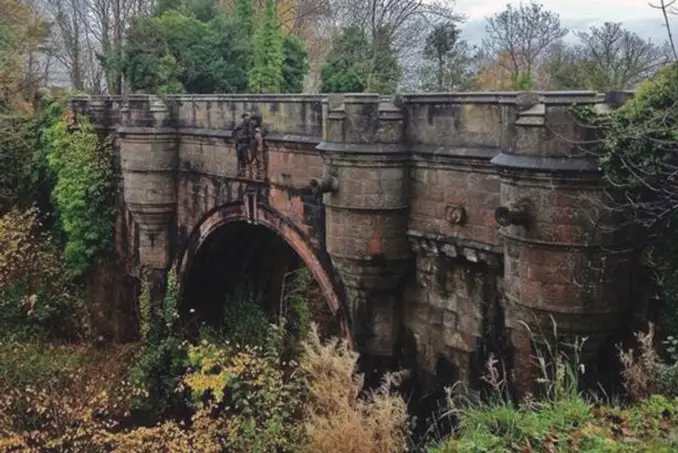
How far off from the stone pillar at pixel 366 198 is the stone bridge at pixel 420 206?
19mm

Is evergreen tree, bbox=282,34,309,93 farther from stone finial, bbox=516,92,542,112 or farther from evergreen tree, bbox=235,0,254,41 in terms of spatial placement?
stone finial, bbox=516,92,542,112

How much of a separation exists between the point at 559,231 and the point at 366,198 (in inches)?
122

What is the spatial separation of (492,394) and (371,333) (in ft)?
7.87

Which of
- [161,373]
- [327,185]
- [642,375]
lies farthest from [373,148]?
[161,373]

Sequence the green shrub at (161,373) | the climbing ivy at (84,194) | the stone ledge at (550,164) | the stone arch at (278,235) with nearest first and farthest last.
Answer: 1. the stone ledge at (550,164)
2. the stone arch at (278,235)
3. the green shrub at (161,373)
4. the climbing ivy at (84,194)

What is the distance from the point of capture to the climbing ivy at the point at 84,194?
61.2ft

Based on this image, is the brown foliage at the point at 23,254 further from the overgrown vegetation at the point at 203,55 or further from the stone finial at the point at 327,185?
the stone finial at the point at 327,185

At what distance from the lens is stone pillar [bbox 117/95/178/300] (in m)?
16.4

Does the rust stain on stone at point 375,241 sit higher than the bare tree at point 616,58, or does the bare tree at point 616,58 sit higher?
the bare tree at point 616,58

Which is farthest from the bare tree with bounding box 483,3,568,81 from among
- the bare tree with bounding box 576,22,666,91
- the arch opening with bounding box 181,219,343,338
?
the arch opening with bounding box 181,219,343,338

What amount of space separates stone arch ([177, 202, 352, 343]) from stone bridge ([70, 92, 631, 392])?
0.03 metres

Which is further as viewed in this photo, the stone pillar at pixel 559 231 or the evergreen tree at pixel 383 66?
the evergreen tree at pixel 383 66

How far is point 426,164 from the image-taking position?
10.2 metres

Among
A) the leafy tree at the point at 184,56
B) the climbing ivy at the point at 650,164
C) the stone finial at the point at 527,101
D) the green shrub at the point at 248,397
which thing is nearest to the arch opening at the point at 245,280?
the green shrub at the point at 248,397
